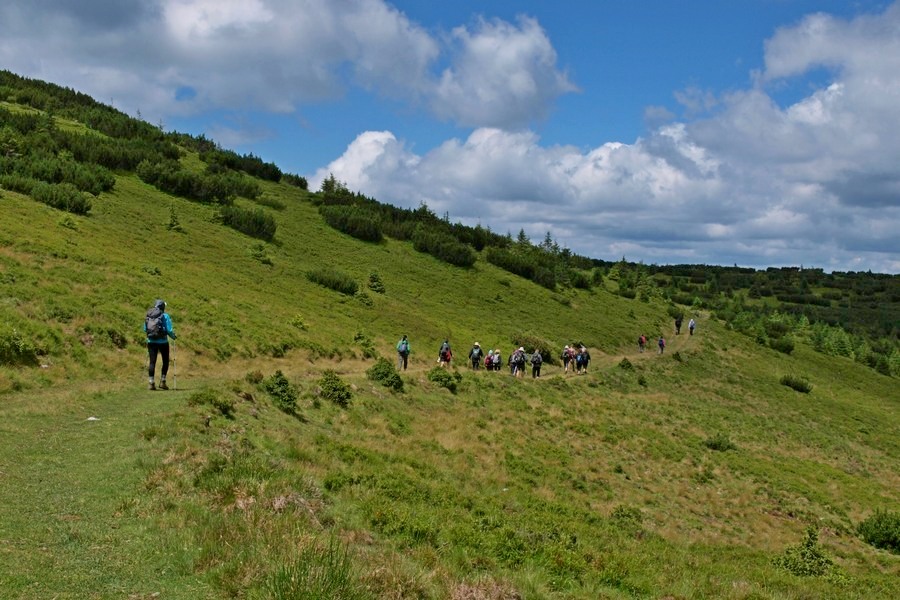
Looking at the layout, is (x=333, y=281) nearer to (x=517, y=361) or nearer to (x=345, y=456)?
(x=517, y=361)

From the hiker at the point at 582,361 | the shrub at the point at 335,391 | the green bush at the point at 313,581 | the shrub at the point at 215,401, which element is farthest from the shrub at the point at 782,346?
the green bush at the point at 313,581

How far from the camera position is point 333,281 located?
48.8m

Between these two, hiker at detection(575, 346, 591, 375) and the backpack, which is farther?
hiker at detection(575, 346, 591, 375)

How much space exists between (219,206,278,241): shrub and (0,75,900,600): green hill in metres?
1.23

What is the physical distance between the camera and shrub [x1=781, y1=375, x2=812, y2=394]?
2296 inches

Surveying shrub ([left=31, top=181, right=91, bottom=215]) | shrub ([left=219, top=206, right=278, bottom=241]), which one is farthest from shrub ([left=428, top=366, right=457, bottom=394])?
shrub ([left=219, top=206, right=278, bottom=241])

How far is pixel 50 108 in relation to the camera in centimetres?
6612

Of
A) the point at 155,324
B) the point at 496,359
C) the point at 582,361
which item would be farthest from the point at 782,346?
the point at 155,324

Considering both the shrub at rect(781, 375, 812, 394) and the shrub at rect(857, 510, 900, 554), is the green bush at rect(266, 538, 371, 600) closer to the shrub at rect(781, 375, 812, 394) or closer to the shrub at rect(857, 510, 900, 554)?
the shrub at rect(857, 510, 900, 554)

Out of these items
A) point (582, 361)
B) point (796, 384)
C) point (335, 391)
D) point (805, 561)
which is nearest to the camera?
point (805, 561)

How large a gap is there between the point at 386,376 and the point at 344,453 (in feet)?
34.7

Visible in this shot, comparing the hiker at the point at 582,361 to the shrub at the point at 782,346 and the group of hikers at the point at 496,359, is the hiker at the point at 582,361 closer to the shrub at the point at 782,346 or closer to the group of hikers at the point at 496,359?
the group of hikers at the point at 496,359

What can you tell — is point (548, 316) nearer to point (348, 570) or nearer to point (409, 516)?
point (409, 516)

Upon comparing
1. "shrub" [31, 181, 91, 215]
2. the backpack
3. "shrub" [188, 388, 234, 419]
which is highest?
"shrub" [31, 181, 91, 215]
